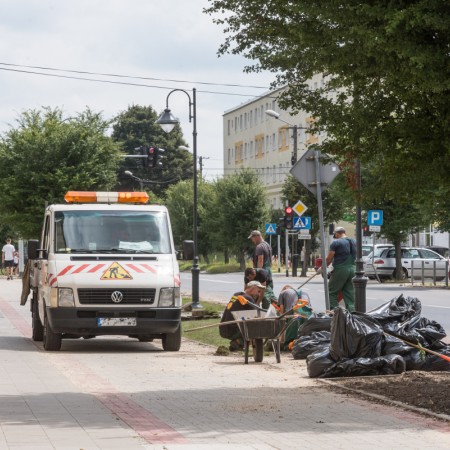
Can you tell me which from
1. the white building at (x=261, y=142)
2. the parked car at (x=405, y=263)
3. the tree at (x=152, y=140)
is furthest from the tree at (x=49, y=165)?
the tree at (x=152, y=140)

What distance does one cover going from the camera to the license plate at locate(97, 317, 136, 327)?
18.8 m

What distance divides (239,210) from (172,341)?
66.4 metres

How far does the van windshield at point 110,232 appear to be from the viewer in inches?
773

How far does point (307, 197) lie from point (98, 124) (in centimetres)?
2781

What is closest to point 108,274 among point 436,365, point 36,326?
point 36,326

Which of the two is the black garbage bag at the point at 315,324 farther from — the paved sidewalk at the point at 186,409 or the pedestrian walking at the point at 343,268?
the pedestrian walking at the point at 343,268

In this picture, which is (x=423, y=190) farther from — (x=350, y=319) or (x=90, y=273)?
(x=90, y=273)

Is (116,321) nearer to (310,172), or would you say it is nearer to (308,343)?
(308,343)

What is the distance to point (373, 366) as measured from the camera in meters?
14.3

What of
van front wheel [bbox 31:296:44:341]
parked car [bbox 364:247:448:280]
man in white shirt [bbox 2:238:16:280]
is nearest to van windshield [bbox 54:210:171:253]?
van front wheel [bbox 31:296:44:341]

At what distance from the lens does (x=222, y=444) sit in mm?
9281

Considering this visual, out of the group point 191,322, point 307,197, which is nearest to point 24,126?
point 191,322

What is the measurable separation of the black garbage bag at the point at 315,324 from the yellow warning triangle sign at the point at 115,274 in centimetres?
281

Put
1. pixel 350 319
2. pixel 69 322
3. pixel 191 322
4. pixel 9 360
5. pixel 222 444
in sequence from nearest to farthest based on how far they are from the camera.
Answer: pixel 222 444
pixel 350 319
pixel 9 360
pixel 69 322
pixel 191 322
